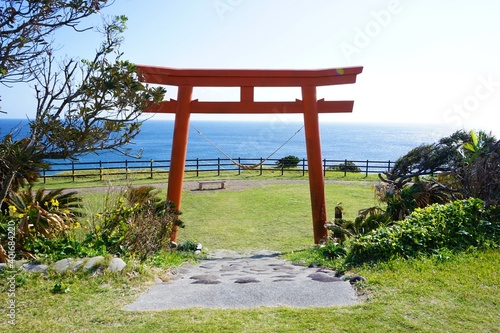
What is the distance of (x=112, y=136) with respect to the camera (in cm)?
464

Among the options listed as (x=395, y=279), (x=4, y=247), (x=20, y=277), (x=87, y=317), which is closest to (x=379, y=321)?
(x=395, y=279)

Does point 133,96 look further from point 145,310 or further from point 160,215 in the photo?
point 160,215

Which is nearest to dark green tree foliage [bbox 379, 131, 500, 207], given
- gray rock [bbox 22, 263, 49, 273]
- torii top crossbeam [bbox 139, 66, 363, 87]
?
torii top crossbeam [bbox 139, 66, 363, 87]

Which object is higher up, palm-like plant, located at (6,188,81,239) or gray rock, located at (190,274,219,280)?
palm-like plant, located at (6,188,81,239)

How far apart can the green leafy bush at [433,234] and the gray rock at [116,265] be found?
2898mm

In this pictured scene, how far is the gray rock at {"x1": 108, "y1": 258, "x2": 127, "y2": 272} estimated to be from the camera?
5157mm

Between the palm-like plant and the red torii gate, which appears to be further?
the red torii gate

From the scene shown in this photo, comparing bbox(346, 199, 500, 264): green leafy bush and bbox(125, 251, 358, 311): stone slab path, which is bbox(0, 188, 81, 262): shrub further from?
bbox(346, 199, 500, 264): green leafy bush

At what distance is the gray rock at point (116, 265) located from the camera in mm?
5157

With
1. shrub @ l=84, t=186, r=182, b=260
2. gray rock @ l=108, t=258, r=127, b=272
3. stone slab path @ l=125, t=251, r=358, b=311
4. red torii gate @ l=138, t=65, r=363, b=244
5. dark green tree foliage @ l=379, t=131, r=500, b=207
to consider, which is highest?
red torii gate @ l=138, t=65, r=363, b=244

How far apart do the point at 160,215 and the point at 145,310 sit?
377cm

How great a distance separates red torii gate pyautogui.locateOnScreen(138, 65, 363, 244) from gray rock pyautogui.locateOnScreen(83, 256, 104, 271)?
139 inches

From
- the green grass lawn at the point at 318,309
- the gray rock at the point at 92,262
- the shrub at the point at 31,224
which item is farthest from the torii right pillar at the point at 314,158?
the gray rock at the point at 92,262

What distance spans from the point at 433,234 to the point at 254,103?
4362 mm
